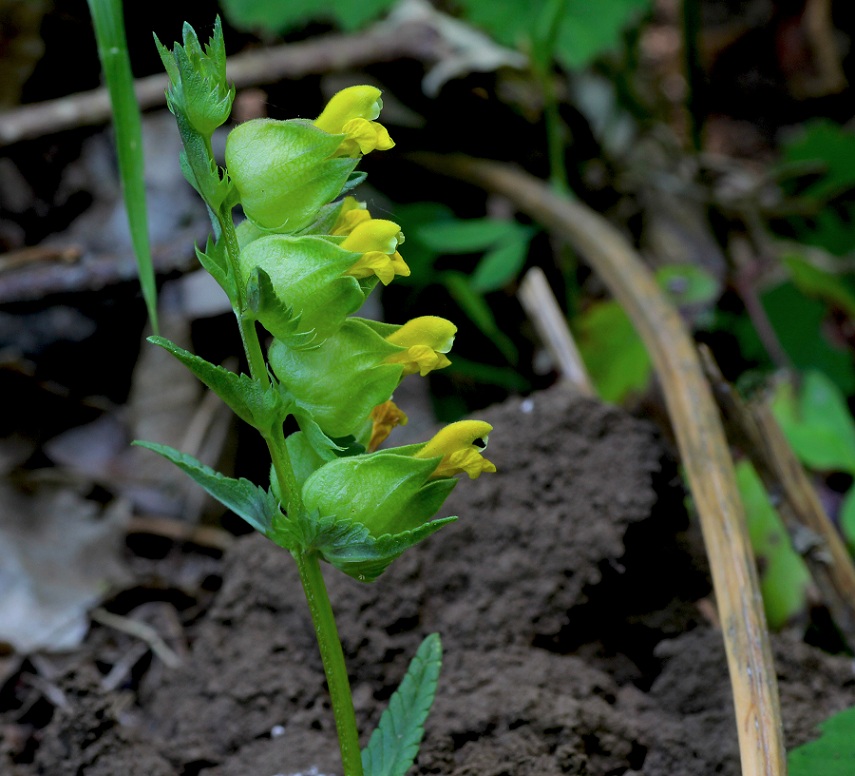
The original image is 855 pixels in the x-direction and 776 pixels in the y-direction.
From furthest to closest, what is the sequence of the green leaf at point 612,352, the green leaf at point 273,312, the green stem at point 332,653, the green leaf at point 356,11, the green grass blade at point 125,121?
1. the green leaf at point 356,11
2. the green leaf at point 612,352
3. the green grass blade at point 125,121
4. the green stem at point 332,653
5. the green leaf at point 273,312

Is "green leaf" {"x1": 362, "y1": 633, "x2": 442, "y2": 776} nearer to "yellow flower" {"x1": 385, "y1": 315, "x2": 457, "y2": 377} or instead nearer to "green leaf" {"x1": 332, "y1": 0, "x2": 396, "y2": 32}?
"yellow flower" {"x1": 385, "y1": 315, "x2": 457, "y2": 377}

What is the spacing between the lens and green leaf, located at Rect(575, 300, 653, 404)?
2.20 meters

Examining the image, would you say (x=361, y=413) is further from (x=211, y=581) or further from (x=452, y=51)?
(x=452, y=51)

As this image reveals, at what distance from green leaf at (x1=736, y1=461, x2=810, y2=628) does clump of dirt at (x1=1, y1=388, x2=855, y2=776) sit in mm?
193

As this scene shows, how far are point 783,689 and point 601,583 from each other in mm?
301

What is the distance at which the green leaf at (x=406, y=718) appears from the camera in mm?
1015

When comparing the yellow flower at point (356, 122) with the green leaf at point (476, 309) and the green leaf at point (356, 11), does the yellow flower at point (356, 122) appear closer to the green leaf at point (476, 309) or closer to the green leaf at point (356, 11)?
the green leaf at point (476, 309)

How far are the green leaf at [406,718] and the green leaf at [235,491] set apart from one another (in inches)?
9.7

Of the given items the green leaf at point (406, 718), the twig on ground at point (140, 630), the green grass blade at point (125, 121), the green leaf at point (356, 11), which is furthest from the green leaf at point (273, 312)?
the green leaf at point (356, 11)

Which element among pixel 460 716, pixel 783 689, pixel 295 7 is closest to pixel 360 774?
pixel 460 716

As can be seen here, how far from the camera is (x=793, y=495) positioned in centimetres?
168

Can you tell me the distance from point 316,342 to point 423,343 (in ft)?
0.40

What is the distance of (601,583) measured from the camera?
1470 millimetres

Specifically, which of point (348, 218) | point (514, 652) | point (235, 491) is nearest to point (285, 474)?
point (235, 491)
